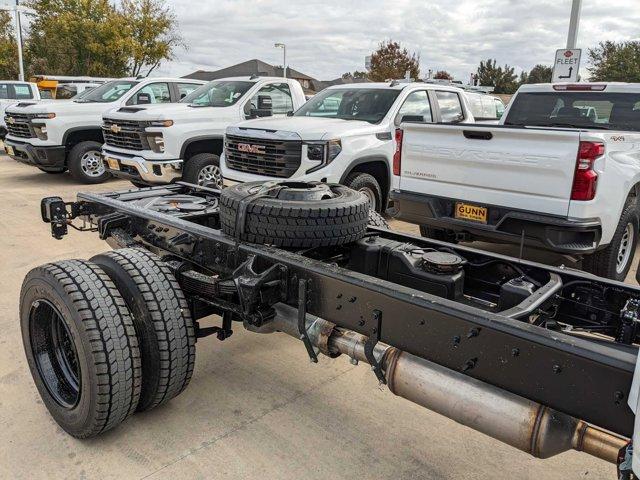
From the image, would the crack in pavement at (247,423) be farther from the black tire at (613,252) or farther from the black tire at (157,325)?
the black tire at (613,252)

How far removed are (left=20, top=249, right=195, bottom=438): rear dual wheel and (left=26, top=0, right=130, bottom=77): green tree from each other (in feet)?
101

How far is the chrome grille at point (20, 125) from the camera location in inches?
405

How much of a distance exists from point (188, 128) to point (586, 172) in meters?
6.00

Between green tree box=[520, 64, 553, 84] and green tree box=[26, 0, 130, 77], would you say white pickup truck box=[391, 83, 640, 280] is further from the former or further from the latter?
green tree box=[520, 64, 553, 84]

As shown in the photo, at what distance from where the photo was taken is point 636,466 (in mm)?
1506

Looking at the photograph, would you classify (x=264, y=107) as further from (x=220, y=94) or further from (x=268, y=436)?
(x=268, y=436)

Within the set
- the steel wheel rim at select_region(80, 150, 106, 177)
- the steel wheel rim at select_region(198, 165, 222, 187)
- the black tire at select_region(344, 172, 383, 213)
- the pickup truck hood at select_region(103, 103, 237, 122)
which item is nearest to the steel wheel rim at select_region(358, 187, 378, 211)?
the black tire at select_region(344, 172, 383, 213)

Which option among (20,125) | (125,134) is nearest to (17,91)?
(20,125)

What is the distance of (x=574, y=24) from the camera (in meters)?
11.7

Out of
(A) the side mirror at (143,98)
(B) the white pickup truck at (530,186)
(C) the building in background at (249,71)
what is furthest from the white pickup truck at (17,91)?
(C) the building in background at (249,71)

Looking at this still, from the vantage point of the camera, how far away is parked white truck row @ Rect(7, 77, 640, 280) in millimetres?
4227

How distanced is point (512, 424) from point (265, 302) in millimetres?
1218

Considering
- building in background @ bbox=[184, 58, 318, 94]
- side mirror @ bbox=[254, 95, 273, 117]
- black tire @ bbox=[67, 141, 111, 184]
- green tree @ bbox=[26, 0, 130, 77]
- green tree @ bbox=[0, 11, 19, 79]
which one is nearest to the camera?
side mirror @ bbox=[254, 95, 273, 117]

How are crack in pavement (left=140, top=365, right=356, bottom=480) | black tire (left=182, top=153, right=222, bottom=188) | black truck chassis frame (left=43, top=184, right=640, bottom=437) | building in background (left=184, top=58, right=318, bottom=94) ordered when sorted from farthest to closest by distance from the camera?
building in background (left=184, top=58, right=318, bottom=94), black tire (left=182, top=153, right=222, bottom=188), crack in pavement (left=140, top=365, right=356, bottom=480), black truck chassis frame (left=43, top=184, right=640, bottom=437)
